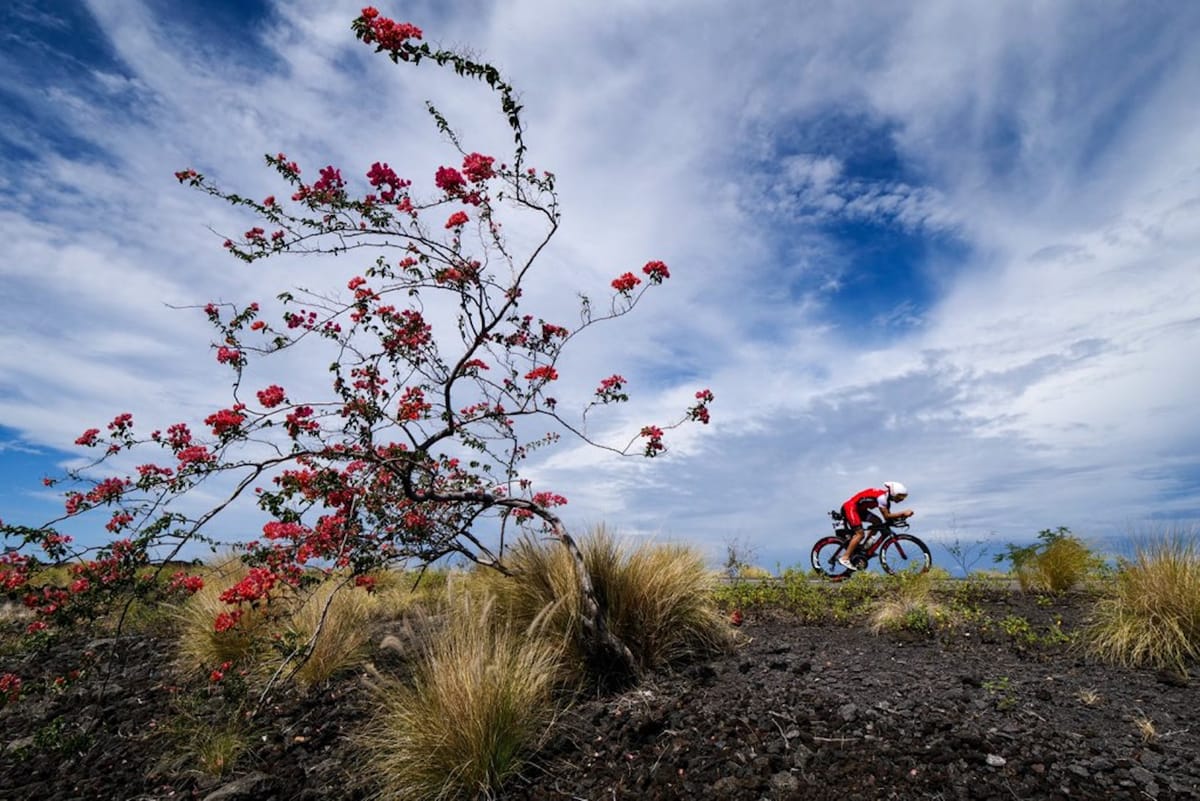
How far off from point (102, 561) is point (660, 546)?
4223mm

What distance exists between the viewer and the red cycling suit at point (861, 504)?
10.8m

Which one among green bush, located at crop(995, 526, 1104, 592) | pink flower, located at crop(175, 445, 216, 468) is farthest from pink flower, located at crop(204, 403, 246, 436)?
green bush, located at crop(995, 526, 1104, 592)

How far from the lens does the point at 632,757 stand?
157 inches

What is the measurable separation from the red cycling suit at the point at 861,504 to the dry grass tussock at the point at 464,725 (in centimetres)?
770

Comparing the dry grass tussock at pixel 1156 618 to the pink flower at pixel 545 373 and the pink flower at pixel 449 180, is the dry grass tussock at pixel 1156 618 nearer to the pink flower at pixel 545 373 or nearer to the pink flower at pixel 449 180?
the pink flower at pixel 545 373

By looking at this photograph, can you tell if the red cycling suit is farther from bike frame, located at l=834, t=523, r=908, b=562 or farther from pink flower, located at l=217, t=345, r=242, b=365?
pink flower, located at l=217, t=345, r=242, b=365

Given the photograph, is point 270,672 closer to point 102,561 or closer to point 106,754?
point 106,754

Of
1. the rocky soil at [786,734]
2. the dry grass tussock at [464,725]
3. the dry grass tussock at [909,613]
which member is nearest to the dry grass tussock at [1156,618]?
the rocky soil at [786,734]

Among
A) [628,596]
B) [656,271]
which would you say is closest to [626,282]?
[656,271]

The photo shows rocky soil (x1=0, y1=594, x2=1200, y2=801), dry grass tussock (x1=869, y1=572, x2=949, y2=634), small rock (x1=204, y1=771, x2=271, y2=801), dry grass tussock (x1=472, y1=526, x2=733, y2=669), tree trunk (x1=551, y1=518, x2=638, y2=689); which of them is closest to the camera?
rocky soil (x1=0, y1=594, x2=1200, y2=801)

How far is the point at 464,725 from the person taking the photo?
391 centimetres

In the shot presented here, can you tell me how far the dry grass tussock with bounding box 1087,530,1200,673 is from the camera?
207 inches

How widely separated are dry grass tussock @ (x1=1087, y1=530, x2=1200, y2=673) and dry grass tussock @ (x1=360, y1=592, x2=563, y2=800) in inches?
174

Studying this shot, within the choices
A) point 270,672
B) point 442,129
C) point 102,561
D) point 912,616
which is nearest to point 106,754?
point 270,672
